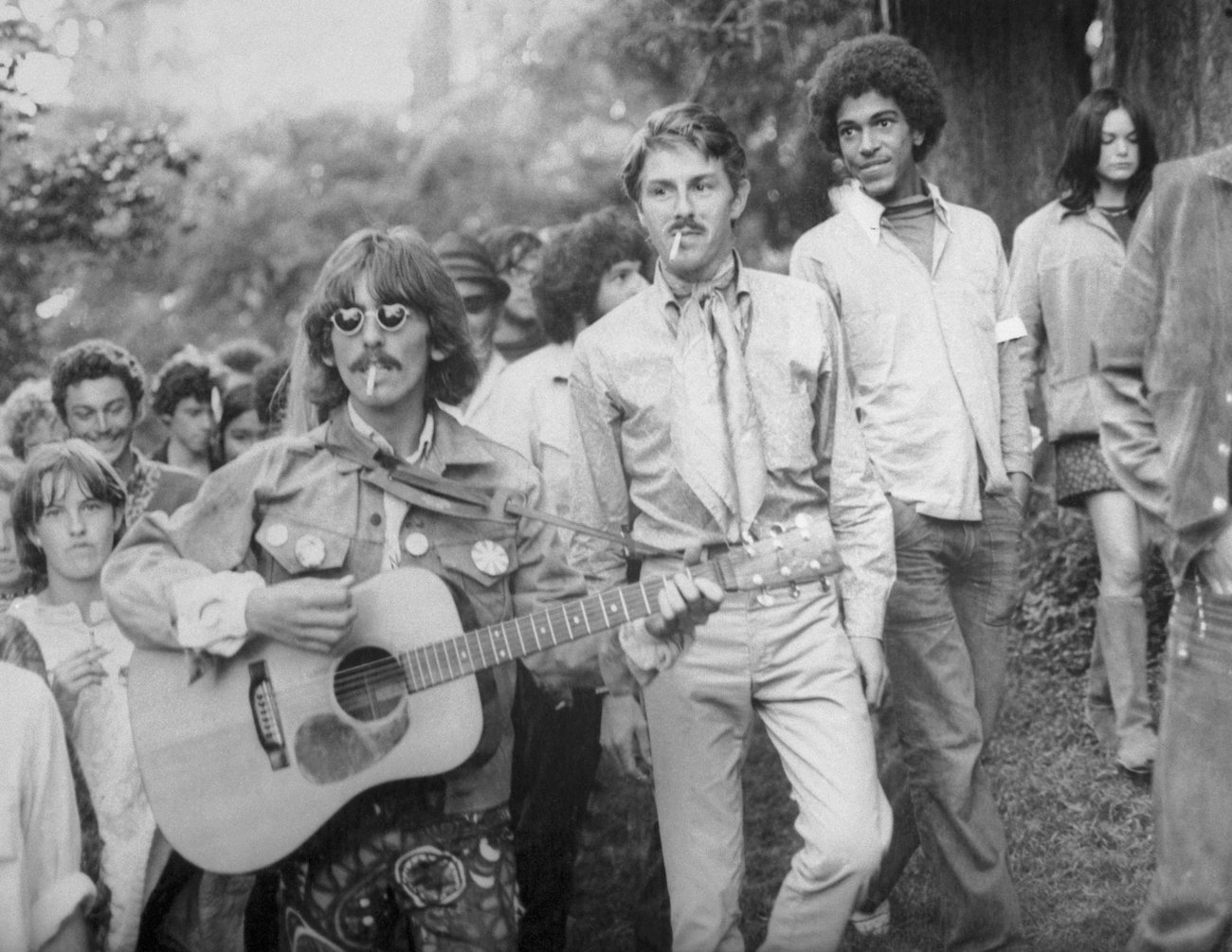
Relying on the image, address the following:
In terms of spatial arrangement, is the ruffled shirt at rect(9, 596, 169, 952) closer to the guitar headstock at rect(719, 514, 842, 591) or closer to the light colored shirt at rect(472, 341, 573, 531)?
the light colored shirt at rect(472, 341, 573, 531)

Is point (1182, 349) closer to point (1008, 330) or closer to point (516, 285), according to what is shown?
point (1008, 330)

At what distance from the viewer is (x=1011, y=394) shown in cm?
521

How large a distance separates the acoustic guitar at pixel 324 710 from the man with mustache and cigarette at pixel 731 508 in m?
0.20

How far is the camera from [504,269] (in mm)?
7895

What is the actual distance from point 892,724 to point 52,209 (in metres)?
5.44

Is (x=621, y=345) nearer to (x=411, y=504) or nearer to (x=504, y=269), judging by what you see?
(x=411, y=504)

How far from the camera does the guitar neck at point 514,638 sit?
4066 millimetres

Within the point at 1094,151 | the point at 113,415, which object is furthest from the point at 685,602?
the point at 1094,151

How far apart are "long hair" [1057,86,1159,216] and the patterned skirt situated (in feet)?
3.05

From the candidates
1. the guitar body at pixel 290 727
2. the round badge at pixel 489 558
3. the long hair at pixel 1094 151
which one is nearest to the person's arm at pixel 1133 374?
the round badge at pixel 489 558

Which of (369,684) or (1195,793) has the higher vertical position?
(369,684)

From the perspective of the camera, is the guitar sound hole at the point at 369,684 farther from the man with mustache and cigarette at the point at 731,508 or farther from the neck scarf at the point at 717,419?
the neck scarf at the point at 717,419

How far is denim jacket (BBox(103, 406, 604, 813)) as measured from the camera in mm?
4242

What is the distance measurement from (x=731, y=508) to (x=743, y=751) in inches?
25.5
